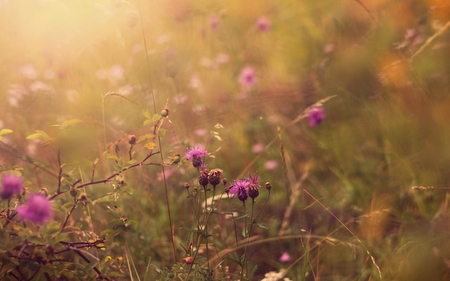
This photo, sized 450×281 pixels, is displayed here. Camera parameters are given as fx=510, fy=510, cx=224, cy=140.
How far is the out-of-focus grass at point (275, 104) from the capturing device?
1.45m

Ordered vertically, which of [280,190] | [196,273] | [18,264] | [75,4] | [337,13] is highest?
[75,4]

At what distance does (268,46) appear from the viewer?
247cm

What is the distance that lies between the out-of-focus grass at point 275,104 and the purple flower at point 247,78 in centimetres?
4

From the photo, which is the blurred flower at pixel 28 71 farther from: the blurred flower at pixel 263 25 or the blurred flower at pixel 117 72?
the blurred flower at pixel 263 25

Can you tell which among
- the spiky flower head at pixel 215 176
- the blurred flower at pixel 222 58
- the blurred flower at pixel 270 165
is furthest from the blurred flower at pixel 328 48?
the spiky flower head at pixel 215 176

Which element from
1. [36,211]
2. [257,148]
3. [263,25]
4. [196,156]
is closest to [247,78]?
[263,25]

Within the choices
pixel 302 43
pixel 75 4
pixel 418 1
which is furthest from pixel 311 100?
pixel 75 4

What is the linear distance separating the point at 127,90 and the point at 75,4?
1.83ft

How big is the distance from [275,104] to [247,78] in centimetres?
23

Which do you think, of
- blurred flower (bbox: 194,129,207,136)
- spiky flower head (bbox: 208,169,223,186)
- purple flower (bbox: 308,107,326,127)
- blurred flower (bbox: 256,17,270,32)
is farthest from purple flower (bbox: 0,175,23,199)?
blurred flower (bbox: 256,17,270,32)

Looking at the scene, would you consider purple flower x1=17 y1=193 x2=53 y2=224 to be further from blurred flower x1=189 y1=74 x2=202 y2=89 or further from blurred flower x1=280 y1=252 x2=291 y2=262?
blurred flower x1=189 y1=74 x2=202 y2=89

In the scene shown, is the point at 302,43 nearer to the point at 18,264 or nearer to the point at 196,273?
the point at 196,273

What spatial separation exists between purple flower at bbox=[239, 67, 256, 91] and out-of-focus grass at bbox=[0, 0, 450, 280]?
0.04 metres

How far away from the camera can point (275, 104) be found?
212cm
